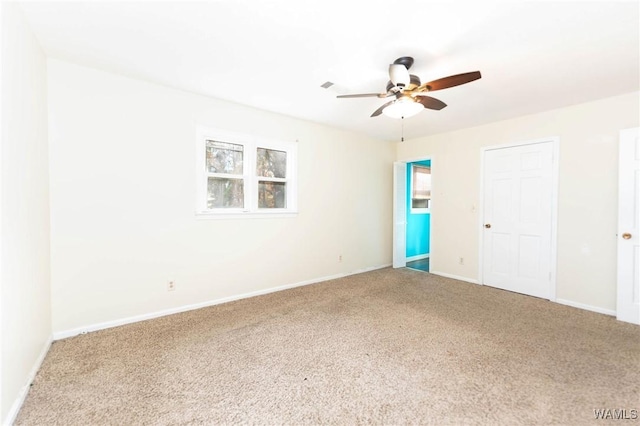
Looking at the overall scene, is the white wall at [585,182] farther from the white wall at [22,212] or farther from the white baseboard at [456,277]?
the white wall at [22,212]

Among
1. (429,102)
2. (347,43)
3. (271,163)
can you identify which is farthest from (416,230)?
(347,43)

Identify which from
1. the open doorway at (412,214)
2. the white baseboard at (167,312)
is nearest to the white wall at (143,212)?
the white baseboard at (167,312)

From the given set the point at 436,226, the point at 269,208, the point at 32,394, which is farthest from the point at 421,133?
the point at 32,394

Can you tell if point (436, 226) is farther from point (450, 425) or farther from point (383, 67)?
point (450, 425)

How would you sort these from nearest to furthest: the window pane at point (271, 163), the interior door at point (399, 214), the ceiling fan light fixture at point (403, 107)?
the ceiling fan light fixture at point (403, 107) < the window pane at point (271, 163) < the interior door at point (399, 214)

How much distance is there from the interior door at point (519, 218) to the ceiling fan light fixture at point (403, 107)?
2.28 metres

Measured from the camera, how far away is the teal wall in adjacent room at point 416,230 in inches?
231

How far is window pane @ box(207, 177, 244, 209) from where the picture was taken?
3410 millimetres

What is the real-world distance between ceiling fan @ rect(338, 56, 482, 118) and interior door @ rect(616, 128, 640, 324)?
217 cm

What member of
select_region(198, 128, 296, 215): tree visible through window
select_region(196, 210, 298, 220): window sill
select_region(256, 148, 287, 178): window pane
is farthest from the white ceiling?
select_region(196, 210, 298, 220): window sill

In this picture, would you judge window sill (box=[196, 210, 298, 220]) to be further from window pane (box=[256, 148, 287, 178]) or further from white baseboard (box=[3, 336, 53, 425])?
white baseboard (box=[3, 336, 53, 425])

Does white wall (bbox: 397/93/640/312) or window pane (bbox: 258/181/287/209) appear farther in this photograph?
window pane (bbox: 258/181/287/209)

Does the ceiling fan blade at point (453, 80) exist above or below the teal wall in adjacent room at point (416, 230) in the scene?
above

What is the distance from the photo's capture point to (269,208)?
153 inches
